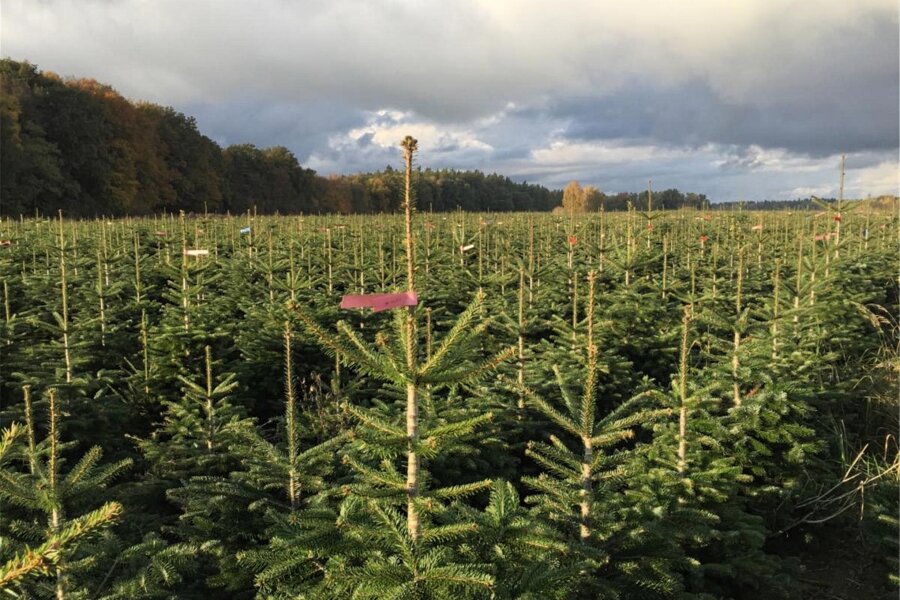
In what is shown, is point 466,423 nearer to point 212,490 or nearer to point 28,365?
point 212,490

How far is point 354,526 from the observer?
2.45 m

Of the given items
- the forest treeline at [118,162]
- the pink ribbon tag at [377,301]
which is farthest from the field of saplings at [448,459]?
Result: the forest treeline at [118,162]

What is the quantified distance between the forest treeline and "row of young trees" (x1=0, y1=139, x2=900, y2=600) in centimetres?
1796

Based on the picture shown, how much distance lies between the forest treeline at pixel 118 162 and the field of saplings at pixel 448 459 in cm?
1812

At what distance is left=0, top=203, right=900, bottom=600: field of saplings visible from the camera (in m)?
2.35

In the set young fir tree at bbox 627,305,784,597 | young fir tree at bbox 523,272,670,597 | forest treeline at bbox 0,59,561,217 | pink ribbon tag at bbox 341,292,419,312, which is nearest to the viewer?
pink ribbon tag at bbox 341,292,419,312

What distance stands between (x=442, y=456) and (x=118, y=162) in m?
50.0

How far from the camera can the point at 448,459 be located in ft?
14.5

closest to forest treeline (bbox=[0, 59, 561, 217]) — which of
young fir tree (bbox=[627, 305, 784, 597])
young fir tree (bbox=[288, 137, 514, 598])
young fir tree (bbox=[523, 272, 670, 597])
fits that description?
young fir tree (bbox=[627, 305, 784, 597])

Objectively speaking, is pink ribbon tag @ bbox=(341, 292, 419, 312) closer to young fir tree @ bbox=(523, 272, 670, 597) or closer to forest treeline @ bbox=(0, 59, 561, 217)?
young fir tree @ bbox=(523, 272, 670, 597)

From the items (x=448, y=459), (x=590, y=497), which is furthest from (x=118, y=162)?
(x=590, y=497)

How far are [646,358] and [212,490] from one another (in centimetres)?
606

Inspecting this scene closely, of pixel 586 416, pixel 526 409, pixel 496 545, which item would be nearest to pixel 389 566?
pixel 496 545

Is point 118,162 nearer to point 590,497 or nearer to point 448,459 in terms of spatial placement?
point 448,459
